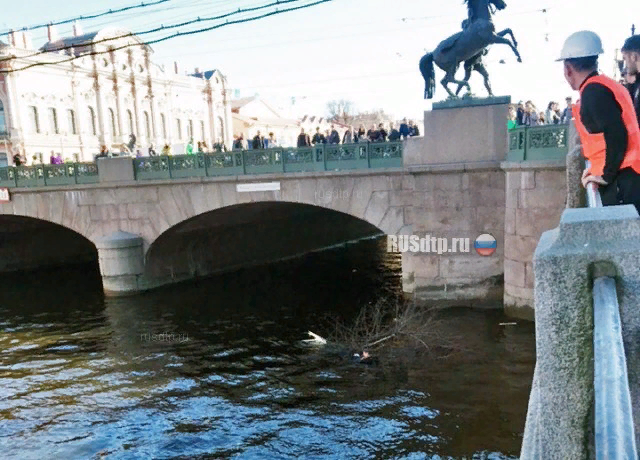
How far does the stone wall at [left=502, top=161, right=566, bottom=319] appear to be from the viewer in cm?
1152

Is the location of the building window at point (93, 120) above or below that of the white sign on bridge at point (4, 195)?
above

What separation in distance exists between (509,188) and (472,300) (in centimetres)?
289

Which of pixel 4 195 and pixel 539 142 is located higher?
pixel 539 142

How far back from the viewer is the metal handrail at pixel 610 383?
1.33m

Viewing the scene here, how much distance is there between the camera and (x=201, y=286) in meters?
19.1

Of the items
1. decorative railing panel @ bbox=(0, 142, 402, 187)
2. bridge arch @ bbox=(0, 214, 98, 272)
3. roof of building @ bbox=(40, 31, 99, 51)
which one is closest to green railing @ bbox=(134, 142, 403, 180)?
decorative railing panel @ bbox=(0, 142, 402, 187)

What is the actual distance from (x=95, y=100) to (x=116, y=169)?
29241mm

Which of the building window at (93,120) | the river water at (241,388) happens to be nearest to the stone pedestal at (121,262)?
the river water at (241,388)

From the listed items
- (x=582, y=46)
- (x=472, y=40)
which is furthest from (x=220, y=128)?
(x=582, y=46)

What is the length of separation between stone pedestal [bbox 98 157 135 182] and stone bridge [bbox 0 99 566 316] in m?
0.03

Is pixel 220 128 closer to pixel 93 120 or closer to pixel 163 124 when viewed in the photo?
pixel 163 124

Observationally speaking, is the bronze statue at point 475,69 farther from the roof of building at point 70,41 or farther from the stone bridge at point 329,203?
the roof of building at point 70,41

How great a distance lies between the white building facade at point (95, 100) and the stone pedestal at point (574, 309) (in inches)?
1186

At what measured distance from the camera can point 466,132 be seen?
1292cm
